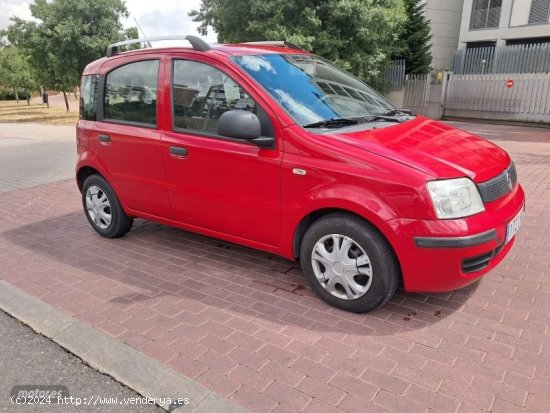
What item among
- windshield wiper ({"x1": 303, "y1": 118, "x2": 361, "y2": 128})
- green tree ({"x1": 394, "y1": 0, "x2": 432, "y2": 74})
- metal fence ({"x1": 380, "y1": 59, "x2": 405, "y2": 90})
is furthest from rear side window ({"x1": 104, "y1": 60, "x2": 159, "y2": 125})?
green tree ({"x1": 394, "y1": 0, "x2": 432, "y2": 74})

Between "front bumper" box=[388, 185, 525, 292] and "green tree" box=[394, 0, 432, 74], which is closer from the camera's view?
"front bumper" box=[388, 185, 525, 292]

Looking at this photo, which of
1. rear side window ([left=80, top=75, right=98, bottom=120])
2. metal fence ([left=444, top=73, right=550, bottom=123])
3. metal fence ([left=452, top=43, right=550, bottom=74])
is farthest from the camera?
metal fence ([left=452, top=43, right=550, bottom=74])

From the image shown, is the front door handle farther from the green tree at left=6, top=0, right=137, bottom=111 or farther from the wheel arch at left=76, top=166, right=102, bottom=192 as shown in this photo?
the green tree at left=6, top=0, right=137, bottom=111

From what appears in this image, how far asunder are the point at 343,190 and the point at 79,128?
10.4 ft

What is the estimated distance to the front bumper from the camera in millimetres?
2773

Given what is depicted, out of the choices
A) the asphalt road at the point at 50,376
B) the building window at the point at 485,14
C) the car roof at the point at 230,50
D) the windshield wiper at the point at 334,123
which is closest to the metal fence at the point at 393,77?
the building window at the point at 485,14

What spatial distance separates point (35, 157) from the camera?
1072 cm

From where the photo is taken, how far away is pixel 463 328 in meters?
3.02

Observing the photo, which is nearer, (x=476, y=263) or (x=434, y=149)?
(x=476, y=263)

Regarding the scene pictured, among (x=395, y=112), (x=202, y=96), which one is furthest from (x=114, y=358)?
(x=395, y=112)

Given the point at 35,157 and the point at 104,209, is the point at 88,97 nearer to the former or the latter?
the point at 104,209

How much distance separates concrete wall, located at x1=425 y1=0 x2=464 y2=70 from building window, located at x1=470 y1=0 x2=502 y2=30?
9.09ft

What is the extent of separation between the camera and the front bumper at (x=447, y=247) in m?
2.77

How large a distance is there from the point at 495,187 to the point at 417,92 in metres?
18.1
